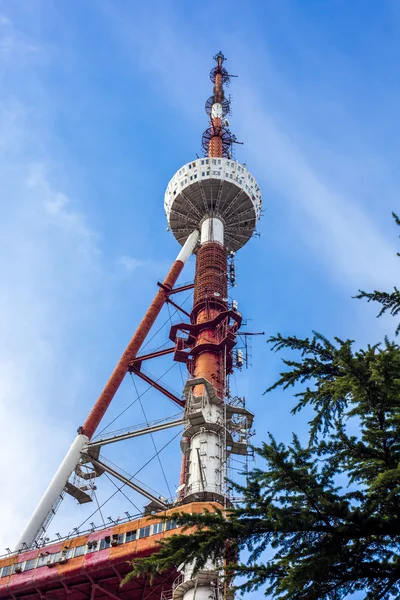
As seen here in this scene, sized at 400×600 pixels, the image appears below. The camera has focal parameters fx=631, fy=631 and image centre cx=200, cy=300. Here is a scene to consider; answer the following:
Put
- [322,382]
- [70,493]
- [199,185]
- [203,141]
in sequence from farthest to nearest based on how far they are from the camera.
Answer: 1. [203,141]
2. [199,185]
3. [70,493]
4. [322,382]

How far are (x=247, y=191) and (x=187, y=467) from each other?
31446 millimetres

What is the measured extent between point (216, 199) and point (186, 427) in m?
28.2

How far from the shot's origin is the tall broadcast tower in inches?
1395

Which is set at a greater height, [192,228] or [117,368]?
[192,228]

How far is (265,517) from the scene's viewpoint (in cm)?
1495

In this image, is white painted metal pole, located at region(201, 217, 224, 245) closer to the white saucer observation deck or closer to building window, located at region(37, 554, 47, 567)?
the white saucer observation deck

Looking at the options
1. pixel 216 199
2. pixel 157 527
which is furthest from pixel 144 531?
pixel 216 199

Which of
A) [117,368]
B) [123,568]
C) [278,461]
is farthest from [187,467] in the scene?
[278,461]

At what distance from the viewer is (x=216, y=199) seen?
2525 inches

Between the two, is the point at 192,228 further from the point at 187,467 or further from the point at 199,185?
the point at 187,467

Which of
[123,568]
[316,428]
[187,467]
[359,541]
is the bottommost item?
[359,541]

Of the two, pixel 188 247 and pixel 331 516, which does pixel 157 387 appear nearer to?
pixel 188 247

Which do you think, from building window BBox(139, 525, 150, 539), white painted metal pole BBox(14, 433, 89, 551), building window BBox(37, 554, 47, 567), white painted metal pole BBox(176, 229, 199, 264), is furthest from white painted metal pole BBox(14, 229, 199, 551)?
white painted metal pole BBox(176, 229, 199, 264)

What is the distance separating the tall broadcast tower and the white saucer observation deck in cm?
10
